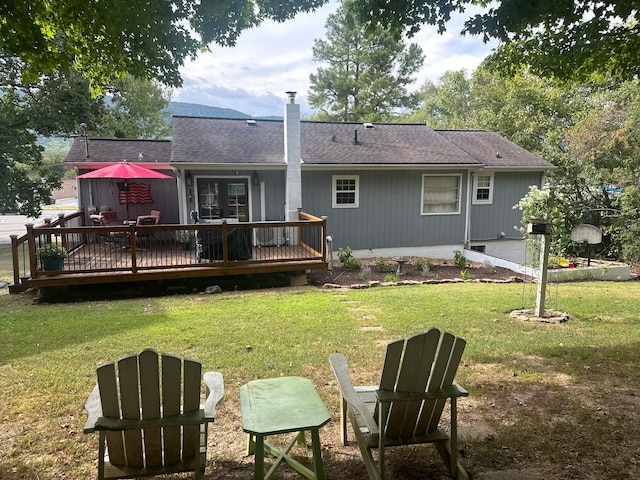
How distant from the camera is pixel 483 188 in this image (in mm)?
13766

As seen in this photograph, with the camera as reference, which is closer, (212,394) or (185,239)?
(212,394)

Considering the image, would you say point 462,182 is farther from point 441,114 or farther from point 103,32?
point 441,114

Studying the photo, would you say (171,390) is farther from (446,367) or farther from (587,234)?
(587,234)

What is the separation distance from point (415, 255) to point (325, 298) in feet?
20.2

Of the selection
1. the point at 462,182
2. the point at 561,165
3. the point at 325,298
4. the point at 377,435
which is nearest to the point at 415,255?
the point at 462,182

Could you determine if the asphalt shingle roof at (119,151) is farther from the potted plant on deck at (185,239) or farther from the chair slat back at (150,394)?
the chair slat back at (150,394)

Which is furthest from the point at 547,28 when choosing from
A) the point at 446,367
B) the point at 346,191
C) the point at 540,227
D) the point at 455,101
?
the point at 455,101

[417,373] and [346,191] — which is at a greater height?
[346,191]

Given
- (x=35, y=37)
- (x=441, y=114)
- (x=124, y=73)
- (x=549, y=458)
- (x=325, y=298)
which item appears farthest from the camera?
(x=441, y=114)

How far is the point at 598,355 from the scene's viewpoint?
470 centimetres

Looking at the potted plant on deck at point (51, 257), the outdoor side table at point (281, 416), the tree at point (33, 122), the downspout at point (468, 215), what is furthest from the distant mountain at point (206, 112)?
the outdoor side table at point (281, 416)

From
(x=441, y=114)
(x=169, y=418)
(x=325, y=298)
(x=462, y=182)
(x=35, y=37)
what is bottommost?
(x=325, y=298)

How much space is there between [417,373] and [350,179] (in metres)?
10.3

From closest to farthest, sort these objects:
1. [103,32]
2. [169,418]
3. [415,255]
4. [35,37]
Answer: [169,418] → [35,37] → [103,32] → [415,255]
